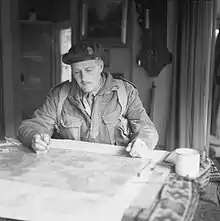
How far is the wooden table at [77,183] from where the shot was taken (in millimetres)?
1433

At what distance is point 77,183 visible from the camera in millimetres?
1634

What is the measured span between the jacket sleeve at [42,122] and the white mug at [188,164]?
2.61 ft

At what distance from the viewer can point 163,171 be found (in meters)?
1.78

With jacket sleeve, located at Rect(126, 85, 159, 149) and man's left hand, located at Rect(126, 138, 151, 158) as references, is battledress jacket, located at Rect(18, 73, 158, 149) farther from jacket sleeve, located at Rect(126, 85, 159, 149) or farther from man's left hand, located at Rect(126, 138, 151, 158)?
man's left hand, located at Rect(126, 138, 151, 158)

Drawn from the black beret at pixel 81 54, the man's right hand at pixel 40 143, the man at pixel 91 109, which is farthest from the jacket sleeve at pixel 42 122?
the black beret at pixel 81 54

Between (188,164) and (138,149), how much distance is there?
29cm

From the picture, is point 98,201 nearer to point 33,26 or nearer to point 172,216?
point 172,216

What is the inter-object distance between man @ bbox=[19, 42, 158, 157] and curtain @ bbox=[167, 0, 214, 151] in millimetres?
1735

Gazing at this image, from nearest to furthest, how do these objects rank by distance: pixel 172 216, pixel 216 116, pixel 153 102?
pixel 172 216, pixel 216 116, pixel 153 102

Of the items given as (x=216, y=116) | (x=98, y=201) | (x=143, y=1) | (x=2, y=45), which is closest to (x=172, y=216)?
(x=98, y=201)

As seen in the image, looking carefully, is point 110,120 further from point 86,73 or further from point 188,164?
point 188,164

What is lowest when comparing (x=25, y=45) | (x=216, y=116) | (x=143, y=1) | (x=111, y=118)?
(x=216, y=116)

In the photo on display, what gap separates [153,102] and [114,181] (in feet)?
8.94

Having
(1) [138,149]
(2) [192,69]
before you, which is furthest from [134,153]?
(2) [192,69]
